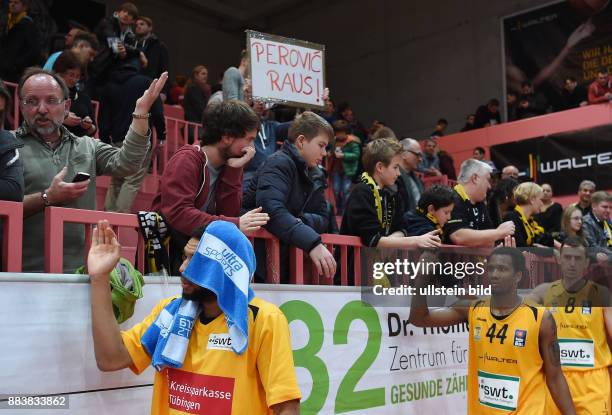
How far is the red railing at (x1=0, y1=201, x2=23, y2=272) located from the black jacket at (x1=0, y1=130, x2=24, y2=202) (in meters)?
0.08

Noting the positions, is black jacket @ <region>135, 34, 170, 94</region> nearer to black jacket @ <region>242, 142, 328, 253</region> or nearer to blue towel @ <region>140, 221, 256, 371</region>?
black jacket @ <region>242, 142, 328, 253</region>

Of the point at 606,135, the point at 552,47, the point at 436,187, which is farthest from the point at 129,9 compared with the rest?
the point at 552,47

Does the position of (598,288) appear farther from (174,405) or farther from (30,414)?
(30,414)

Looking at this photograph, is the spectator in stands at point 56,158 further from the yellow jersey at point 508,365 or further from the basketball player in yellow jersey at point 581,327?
the basketball player in yellow jersey at point 581,327

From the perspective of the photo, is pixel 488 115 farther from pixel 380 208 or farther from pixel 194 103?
pixel 380 208

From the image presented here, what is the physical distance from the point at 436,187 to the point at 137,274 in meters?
2.62

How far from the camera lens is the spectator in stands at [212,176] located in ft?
11.2

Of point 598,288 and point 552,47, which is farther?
point 552,47

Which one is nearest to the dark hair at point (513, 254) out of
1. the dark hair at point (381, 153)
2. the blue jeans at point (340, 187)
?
the dark hair at point (381, 153)

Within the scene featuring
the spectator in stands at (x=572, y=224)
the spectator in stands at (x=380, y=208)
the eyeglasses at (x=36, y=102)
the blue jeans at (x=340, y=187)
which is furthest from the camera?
the blue jeans at (x=340, y=187)

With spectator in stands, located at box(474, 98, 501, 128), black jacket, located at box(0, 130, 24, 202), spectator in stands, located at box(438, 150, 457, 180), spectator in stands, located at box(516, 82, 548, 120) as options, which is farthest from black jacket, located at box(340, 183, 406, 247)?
spectator in stands, located at box(474, 98, 501, 128)

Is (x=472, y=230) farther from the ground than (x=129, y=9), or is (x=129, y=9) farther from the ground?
(x=129, y=9)

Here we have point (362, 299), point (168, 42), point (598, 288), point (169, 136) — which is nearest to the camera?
point (362, 299)

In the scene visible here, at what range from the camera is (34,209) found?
3.10 meters
